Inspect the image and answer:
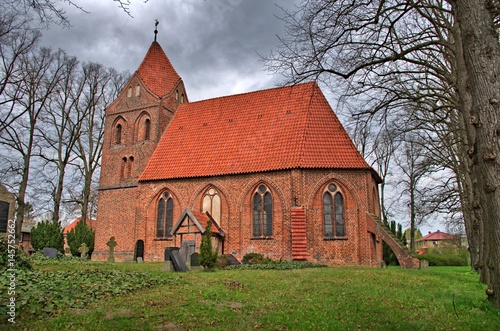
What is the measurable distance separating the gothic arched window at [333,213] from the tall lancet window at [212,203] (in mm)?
5378

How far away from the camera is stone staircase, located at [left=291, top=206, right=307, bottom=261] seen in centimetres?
1816

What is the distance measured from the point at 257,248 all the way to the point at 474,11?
1483cm

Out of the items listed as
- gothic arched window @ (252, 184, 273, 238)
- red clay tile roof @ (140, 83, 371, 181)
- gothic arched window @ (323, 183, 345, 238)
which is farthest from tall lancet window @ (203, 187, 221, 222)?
gothic arched window @ (323, 183, 345, 238)

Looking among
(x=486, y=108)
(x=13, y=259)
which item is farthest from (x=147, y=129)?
(x=486, y=108)

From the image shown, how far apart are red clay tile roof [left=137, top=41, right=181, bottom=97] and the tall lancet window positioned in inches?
304

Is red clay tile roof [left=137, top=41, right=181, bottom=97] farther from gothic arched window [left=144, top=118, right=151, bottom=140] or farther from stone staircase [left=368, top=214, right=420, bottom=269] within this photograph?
stone staircase [left=368, top=214, right=420, bottom=269]

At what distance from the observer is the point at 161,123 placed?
2489cm

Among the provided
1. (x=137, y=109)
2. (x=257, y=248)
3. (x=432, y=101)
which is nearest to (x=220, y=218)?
(x=257, y=248)

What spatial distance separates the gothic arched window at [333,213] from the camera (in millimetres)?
19125

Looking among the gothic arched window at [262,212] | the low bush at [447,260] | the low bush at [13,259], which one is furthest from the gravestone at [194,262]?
the low bush at [447,260]

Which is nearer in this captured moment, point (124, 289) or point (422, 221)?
point (124, 289)

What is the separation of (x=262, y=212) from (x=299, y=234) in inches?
95.1

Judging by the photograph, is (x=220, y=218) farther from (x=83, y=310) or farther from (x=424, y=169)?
(x=83, y=310)

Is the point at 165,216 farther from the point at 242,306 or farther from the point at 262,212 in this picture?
the point at 242,306
